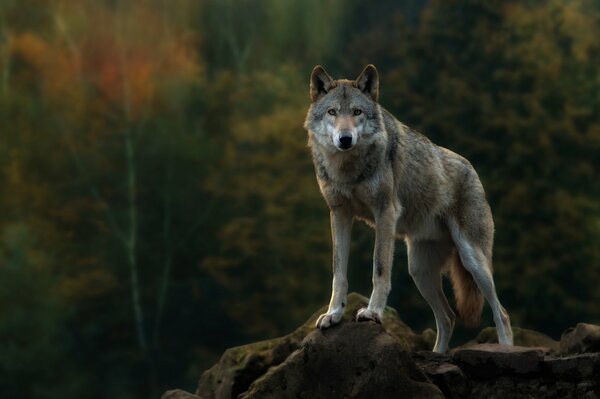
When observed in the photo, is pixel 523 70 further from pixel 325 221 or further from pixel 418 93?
pixel 325 221

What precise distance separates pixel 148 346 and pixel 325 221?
6160mm

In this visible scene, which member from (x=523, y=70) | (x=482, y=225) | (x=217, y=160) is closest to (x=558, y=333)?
(x=523, y=70)

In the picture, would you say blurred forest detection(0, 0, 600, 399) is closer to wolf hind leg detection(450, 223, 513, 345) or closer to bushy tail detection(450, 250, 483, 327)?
bushy tail detection(450, 250, 483, 327)

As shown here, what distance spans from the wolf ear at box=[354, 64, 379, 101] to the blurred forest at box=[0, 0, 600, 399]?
50.2ft

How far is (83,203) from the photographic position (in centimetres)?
2794

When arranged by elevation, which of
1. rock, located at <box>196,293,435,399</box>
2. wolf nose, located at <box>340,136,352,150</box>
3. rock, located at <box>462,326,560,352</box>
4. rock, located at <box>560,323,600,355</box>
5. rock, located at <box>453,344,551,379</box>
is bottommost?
rock, located at <box>196,293,435,399</box>

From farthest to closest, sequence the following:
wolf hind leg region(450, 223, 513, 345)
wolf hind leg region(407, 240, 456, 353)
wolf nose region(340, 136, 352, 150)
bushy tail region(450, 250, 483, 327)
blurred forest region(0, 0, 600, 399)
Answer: blurred forest region(0, 0, 600, 399), bushy tail region(450, 250, 483, 327), wolf hind leg region(407, 240, 456, 353), wolf hind leg region(450, 223, 513, 345), wolf nose region(340, 136, 352, 150)

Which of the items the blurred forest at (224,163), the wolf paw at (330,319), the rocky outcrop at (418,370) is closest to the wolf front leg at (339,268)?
the wolf paw at (330,319)

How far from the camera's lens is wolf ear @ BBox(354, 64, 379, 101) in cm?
835

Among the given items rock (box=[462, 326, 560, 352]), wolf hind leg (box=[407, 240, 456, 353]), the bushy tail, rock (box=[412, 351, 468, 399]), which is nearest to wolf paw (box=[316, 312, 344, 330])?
rock (box=[412, 351, 468, 399])

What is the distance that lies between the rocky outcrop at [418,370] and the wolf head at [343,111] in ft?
5.10

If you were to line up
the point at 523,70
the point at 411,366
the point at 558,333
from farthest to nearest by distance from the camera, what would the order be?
the point at 523,70 < the point at 558,333 < the point at 411,366

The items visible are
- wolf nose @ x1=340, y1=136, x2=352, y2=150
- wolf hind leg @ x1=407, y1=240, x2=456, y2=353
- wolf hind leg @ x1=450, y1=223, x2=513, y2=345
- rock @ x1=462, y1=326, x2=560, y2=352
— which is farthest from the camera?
rock @ x1=462, y1=326, x2=560, y2=352

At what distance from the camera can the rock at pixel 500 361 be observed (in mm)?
8414
